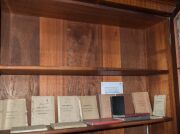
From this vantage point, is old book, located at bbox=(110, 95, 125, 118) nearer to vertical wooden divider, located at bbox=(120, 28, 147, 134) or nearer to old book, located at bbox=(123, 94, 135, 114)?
old book, located at bbox=(123, 94, 135, 114)

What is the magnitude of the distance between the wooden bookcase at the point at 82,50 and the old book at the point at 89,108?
8 cm

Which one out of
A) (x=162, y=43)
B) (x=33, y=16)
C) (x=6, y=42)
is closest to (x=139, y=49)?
(x=162, y=43)

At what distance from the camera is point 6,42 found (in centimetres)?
142

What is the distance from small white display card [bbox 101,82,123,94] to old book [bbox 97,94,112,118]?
0.24 feet

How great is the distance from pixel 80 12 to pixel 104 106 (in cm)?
72

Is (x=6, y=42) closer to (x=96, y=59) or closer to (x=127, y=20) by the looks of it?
(x=96, y=59)

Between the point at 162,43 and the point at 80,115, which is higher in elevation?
the point at 162,43

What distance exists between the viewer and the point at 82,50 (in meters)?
1.66

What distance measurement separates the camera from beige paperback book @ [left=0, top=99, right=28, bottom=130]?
127 centimetres

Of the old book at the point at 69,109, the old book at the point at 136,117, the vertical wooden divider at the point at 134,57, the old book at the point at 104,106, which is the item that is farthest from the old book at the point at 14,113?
the vertical wooden divider at the point at 134,57

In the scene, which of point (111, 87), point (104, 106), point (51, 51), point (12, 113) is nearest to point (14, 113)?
point (12, 113)

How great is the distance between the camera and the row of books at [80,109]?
1300 mm

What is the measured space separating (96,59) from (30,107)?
2.07ft

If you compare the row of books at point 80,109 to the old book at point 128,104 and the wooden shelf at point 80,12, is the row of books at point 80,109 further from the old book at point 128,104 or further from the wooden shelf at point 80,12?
the wooden shelf at point 80,12
